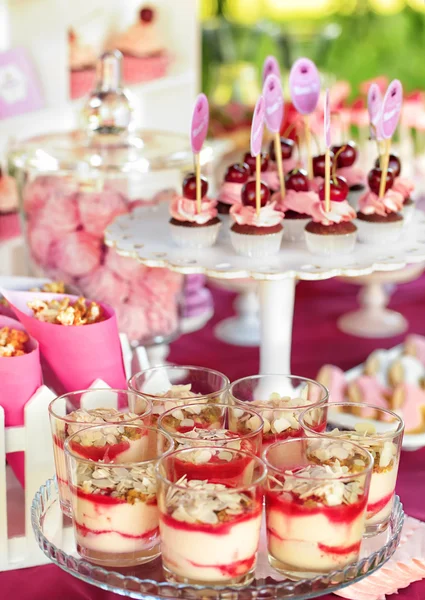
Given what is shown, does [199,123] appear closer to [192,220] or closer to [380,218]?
[192,220]

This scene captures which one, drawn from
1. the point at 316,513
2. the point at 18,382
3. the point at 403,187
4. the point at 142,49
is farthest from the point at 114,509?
the point at 142,49

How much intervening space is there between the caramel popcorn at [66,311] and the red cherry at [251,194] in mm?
329

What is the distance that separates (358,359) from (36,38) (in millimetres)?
1301

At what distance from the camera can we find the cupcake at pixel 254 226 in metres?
1.54

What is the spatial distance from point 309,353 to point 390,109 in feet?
2.89

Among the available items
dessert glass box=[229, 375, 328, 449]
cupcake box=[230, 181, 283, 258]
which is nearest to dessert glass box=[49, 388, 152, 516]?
dessert glass box=[229, 375, 328, 449]

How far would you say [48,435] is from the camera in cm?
132

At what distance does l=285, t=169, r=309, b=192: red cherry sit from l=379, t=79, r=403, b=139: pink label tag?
16 centimetres

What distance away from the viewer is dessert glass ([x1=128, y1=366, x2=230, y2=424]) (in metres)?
1.21

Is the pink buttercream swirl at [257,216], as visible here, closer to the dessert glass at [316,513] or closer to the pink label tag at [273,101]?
the pink label tag at [273,101]

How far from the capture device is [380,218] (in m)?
1.62

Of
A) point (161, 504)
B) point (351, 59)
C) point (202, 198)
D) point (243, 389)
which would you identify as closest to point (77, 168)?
point (202, 198)

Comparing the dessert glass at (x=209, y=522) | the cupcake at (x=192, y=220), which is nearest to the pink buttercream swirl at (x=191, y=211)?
the cupcake at (x=192, y=220)

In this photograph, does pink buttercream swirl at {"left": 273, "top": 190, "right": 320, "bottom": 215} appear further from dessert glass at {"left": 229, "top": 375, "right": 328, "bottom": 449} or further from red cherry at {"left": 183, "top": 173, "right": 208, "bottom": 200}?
dessert glass at {"left": 229, "top": 375, "right": 328, "bottom": 449}
